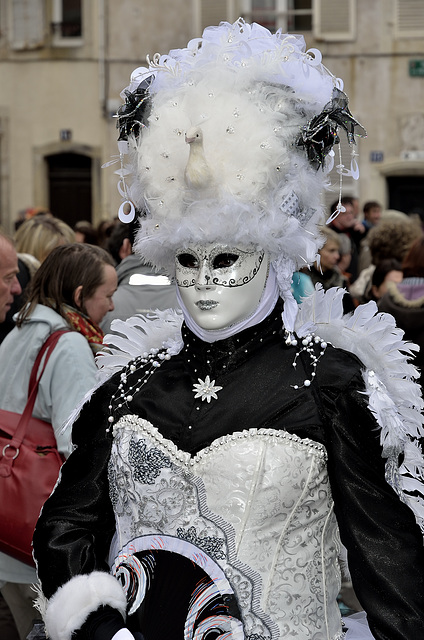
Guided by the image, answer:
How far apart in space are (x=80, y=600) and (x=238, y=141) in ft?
3.45

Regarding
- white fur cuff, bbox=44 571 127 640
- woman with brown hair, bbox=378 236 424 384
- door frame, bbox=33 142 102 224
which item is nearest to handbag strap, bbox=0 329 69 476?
white fur cuff, bbox=44 571 127 640

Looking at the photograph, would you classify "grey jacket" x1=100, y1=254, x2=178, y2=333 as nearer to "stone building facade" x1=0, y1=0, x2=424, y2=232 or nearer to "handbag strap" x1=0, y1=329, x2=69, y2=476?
"handbag strap" x1=0, y1=329, x2=69, y2=476

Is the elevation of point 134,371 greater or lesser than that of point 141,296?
greater

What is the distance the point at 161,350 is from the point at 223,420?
13.6 inches

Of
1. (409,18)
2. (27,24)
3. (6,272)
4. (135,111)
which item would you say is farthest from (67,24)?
(135,111)

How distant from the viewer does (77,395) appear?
3656 mm

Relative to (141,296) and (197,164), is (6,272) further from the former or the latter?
(197,164)

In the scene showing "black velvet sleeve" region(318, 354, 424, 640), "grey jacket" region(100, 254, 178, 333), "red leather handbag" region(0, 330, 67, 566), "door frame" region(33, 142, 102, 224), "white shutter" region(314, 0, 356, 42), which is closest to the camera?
"black velvet sleeve" region(318, 354, 424, 640)

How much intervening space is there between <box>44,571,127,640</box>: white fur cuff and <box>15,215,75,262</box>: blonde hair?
3.52 m

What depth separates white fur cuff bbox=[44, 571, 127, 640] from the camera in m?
2.32

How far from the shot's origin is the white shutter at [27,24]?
16823 millimetres

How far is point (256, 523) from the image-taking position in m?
2.30

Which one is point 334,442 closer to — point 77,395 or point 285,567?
point 285,567

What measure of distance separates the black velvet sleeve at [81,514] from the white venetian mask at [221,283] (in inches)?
14.2
